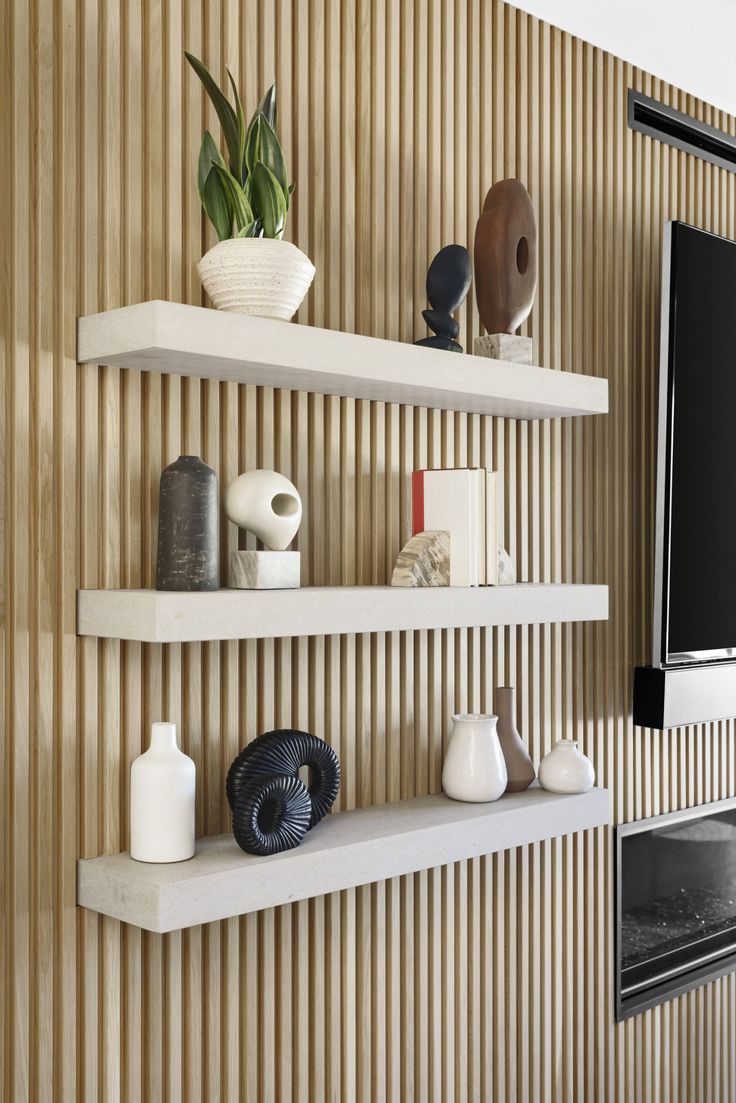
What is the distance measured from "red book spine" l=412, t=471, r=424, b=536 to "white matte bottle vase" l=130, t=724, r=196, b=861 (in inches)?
22.6

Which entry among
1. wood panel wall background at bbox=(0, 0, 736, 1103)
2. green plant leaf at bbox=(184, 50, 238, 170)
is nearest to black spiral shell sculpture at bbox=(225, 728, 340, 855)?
wood panel wall background at bbox=(0, 0, 736, 1103)

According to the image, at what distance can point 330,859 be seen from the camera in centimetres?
160

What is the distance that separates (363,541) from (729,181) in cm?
155

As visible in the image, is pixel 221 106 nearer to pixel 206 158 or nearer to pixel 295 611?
pixel 206 158

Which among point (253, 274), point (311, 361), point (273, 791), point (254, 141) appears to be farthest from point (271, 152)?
point (273, 791)

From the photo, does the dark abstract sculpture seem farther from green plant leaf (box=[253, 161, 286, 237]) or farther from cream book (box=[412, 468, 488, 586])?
green plant leaf (box=[253, 161, 286, 237])

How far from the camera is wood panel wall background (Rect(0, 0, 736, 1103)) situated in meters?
1.51

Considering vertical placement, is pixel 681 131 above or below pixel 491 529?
above

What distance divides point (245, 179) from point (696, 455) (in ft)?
4.07

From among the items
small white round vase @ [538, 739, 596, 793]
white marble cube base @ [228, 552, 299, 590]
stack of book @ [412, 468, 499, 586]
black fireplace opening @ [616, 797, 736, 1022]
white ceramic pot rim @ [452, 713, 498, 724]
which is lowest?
black fireplace opening @ [616, 797, 736, 1022]

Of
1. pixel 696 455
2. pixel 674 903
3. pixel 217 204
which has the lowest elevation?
pixel 674 903

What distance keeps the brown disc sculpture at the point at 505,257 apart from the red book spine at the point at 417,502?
0.30 m

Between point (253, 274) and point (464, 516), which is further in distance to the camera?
point (464, 516)

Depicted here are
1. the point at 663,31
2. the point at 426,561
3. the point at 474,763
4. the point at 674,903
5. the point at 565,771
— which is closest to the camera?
the point at 426,561
